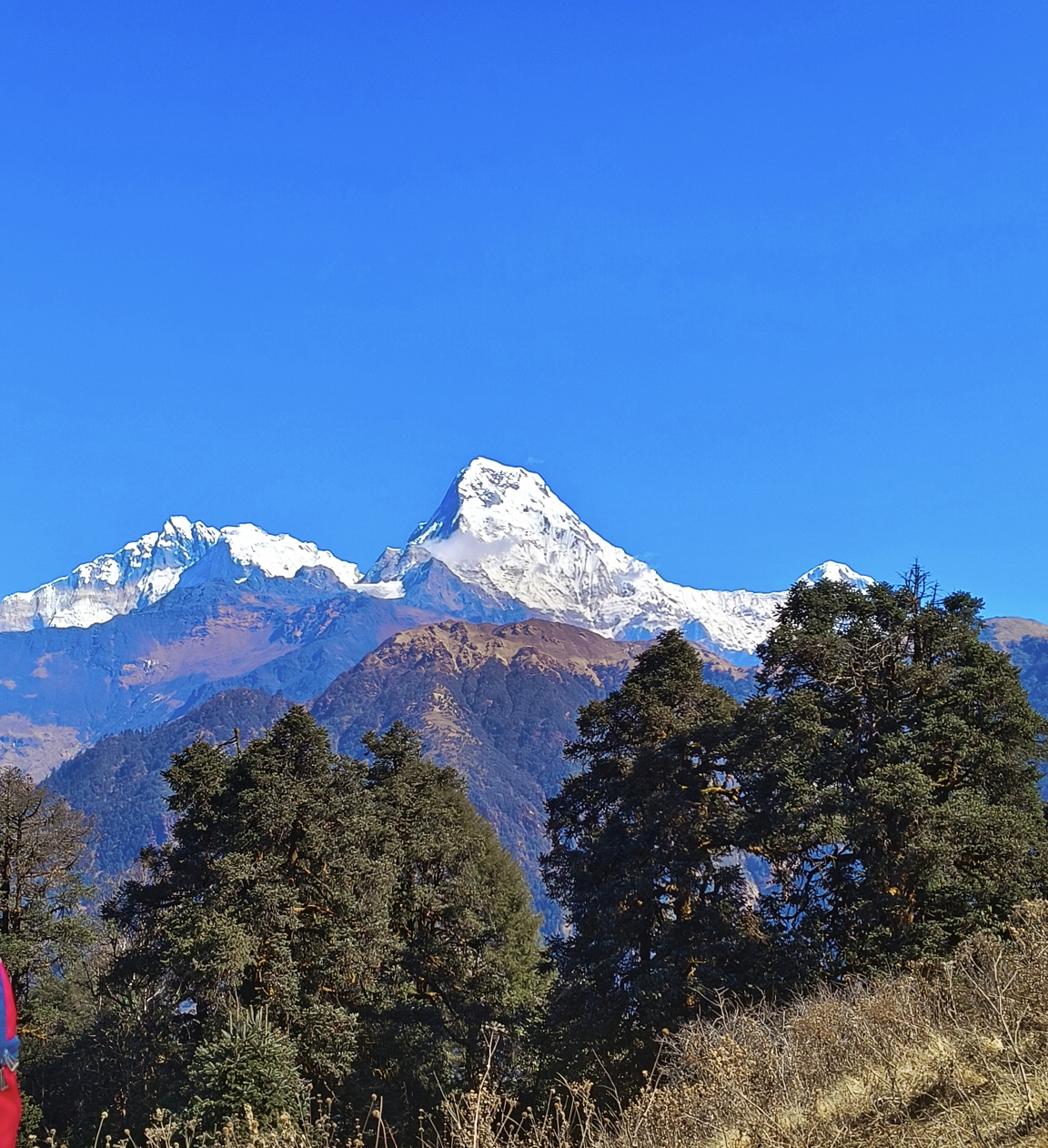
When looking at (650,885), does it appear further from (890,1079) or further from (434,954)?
(890,1079)

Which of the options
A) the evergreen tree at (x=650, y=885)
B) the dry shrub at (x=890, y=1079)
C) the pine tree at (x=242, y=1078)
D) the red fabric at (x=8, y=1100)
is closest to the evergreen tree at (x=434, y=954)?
the evergreen tree at (x=650, y=885)

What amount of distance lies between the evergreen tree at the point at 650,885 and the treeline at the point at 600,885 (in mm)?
80

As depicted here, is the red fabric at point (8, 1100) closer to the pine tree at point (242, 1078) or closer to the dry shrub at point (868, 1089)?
the dry shrub at point (868, 1089)

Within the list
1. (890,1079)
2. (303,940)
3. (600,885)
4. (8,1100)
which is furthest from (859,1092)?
(303,940)

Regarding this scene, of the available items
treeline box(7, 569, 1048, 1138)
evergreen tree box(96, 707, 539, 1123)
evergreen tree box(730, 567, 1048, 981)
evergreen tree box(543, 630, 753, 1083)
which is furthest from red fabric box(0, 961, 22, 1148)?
evergreen tree box(543, 630, 753, 1083)

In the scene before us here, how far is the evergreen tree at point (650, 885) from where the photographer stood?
74.7 feet

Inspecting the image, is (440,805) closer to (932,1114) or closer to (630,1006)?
(630,1006)

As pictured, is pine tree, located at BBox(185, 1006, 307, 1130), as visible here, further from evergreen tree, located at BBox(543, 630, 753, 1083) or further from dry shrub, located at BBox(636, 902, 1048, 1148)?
dry shrub, located at BBox(636, 902, 1048, 1148)

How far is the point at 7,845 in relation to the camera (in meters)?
28.8

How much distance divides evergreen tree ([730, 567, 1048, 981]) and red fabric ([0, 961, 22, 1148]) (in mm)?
17501

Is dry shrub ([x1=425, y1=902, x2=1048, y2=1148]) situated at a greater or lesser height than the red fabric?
lesser

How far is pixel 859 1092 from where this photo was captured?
762 cm

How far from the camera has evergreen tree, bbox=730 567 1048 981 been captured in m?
19.9

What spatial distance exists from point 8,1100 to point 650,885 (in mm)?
21523
